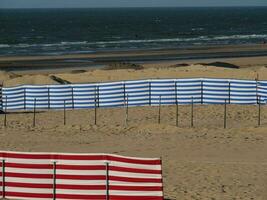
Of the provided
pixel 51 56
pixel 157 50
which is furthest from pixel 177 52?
pixel 51 56

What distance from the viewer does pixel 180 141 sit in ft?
94.0

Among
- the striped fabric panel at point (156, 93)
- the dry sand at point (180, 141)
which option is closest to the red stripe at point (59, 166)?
the dry sand at point (180, 141)

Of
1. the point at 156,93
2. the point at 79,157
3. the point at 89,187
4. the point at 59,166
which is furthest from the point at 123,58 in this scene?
the point at 89,187

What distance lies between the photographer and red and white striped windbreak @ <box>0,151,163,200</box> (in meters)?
17.2

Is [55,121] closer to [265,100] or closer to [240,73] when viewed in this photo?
[265,100]

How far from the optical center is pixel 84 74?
A: 5319cm

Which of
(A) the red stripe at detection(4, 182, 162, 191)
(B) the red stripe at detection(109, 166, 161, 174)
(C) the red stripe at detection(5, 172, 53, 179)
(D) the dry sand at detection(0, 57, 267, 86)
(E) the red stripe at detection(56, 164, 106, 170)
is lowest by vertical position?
(A) the red stripe at detection(4, 182, 162, 191)

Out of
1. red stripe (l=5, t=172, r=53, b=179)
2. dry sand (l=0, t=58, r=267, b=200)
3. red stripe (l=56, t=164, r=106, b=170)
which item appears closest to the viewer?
red stripe (l=56, t=164, r=106, b=170)

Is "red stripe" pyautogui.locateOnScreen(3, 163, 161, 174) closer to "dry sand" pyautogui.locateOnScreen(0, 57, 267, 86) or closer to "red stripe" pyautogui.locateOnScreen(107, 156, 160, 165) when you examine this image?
"red stripe" pyautogui.locateOnScreen(107, 156, 160, 165)

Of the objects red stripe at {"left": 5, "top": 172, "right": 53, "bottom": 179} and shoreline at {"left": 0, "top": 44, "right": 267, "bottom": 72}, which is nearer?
red stripe at {"left": 5, "top": 172, "right": 53, "bottom": 179}

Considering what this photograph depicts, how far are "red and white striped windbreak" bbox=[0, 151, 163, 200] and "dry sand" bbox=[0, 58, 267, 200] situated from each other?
6.85 feet

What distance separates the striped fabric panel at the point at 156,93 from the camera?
37531 millimetres

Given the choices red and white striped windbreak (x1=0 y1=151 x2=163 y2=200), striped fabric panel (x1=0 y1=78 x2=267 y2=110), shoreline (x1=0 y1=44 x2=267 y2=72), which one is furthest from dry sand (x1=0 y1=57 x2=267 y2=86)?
red and white striped windbreak (x1=0 y1=151 x2=163 y2=200)

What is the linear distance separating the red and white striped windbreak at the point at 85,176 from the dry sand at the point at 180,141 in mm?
2089
